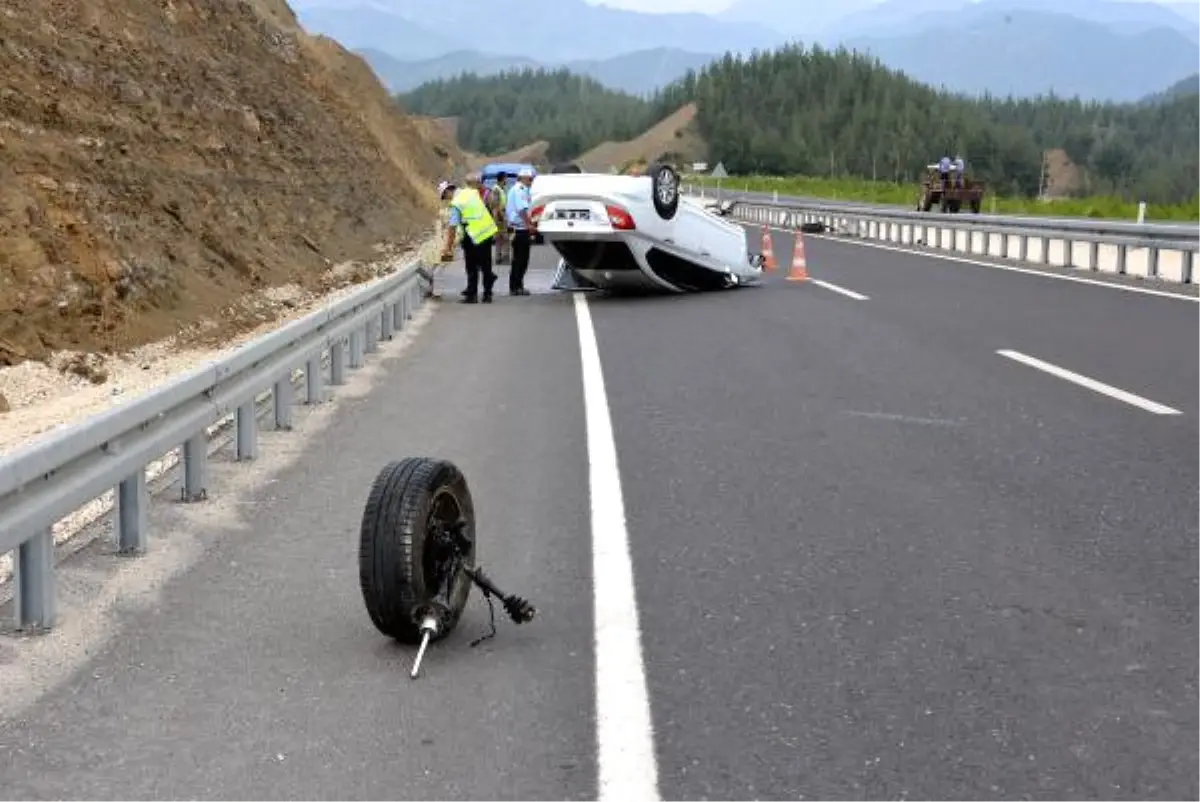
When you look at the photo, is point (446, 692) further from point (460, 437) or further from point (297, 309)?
point (297, 309)

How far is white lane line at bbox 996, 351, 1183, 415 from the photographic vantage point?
32.1 feet

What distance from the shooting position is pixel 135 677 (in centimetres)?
473

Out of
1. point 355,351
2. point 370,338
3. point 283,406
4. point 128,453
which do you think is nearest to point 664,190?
point 370,338

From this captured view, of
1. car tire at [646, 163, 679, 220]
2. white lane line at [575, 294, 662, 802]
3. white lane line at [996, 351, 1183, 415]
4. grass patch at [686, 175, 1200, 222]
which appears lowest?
white lane line at [575, 294, 662, 802]

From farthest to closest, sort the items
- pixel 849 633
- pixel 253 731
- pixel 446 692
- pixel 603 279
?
pixel 603 279
pixel 849 633
pixel 446 692
pixel 253 731

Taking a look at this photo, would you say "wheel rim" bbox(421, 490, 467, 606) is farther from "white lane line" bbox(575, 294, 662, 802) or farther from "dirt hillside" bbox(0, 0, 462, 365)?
"dirt hillside" bbox(0, 0, 462, 365)

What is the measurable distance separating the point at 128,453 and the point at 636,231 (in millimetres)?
13192

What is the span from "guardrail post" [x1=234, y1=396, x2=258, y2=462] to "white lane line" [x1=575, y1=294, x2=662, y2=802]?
1965 mm

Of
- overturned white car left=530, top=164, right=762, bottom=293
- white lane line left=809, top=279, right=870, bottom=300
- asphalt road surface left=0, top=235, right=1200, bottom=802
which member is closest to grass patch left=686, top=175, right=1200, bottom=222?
white lane line left=809, top=279, right=870, bottom=300

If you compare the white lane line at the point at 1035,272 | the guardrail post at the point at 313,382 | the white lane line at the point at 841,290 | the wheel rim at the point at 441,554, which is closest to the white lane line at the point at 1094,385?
the guardrail post at the point at 313,382

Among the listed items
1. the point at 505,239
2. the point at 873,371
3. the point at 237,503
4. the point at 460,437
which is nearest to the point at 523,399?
the point at 460,437

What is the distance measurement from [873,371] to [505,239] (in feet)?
58.2

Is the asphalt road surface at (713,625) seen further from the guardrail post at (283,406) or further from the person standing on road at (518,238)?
the person standing on road at (518,238)

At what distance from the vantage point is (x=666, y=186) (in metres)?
19.1
